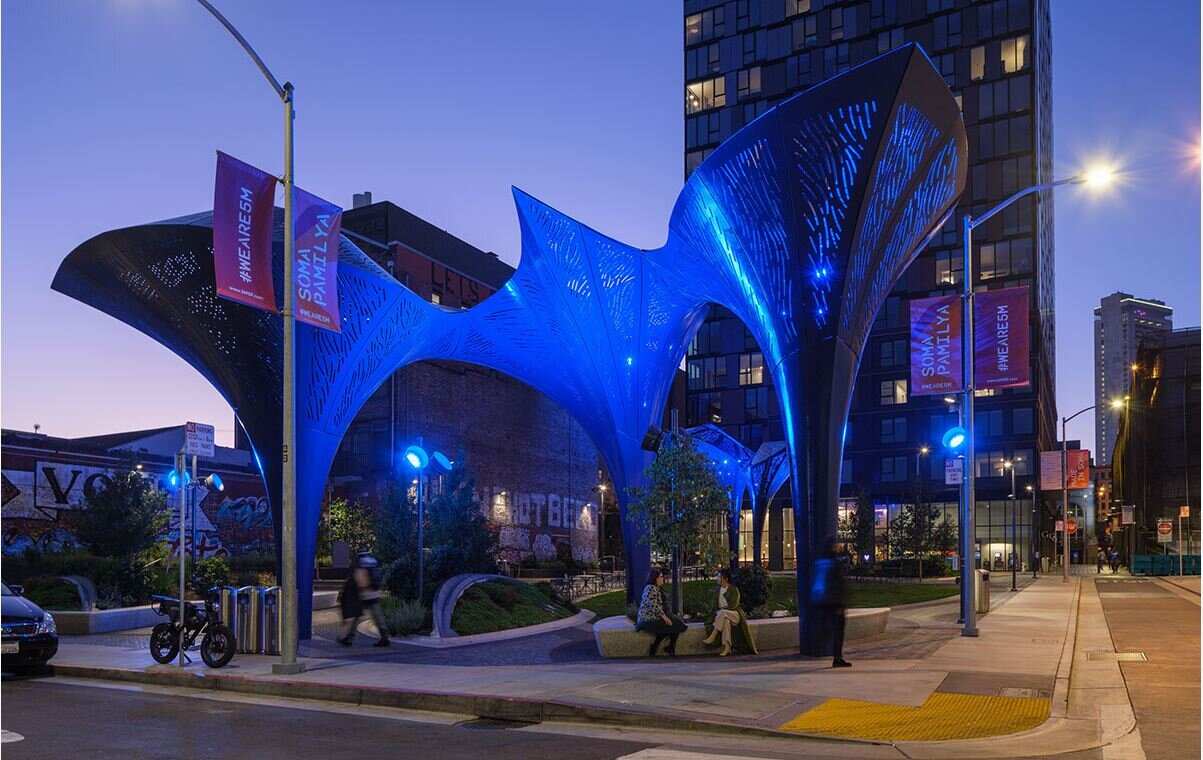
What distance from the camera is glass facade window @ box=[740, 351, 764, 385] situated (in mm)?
91125

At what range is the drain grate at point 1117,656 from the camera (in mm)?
16906

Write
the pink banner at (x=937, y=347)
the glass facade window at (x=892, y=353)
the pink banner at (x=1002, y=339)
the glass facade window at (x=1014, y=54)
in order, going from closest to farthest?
the pink banner at (x=1002, y=339), the pink banner at (x=937, y=347), the glass facade window at (x=1014, y=54), the glass facade window at (x=892, y=353)

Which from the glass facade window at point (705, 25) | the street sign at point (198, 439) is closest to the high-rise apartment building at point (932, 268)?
the glass facade window at point (705, 25)

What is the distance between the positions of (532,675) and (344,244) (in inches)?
606

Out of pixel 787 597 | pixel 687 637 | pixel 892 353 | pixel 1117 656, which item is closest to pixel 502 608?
pixel 687 637

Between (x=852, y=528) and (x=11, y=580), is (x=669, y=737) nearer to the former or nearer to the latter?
(x=11, y=580)

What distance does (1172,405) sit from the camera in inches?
3671

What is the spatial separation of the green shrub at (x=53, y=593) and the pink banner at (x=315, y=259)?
12.7 metres

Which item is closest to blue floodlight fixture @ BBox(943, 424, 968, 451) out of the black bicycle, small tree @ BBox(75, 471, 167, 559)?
the black bicycle

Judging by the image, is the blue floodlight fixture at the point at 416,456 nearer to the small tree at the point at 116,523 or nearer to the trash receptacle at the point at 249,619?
the trash receptacle at the point at 249,619

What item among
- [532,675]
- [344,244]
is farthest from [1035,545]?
[532,675]

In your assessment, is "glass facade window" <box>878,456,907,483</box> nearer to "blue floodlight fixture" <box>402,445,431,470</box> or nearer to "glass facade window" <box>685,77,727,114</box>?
"glass facade window" <box>685,77,727,114</box>

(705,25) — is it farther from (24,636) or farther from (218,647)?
(24,636)

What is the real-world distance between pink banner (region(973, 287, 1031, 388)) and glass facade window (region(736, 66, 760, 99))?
256ft
